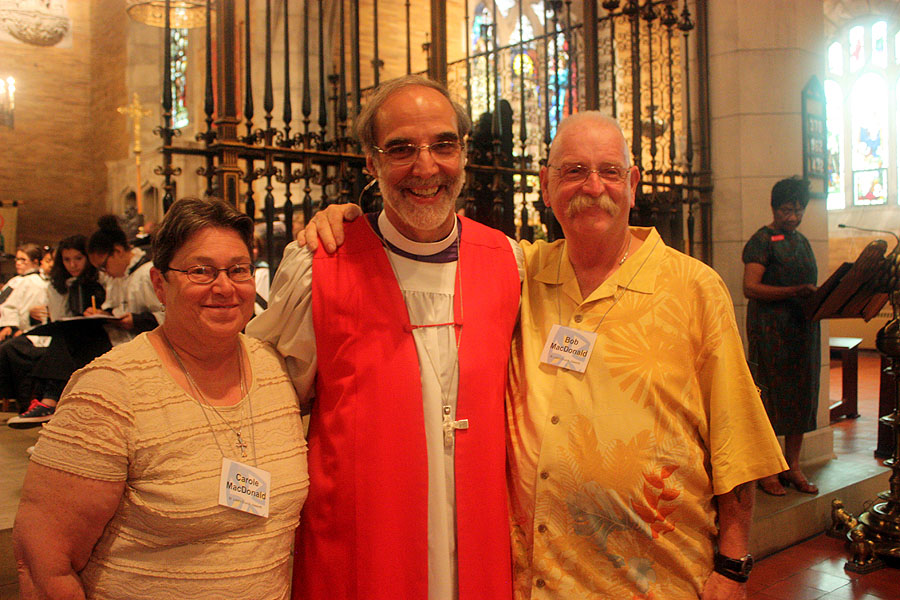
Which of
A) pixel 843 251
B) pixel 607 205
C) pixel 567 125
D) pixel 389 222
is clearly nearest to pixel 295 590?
pixel 389 222

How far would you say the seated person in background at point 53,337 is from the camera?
4.66 m

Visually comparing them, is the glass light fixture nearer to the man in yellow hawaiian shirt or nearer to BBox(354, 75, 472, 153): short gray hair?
BBox(354, 75, 472, 153): short gray hair

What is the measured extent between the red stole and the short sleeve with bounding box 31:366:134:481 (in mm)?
499

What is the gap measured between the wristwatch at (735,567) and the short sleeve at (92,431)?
136 cm

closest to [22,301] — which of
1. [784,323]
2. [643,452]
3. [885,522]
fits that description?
[784,323]

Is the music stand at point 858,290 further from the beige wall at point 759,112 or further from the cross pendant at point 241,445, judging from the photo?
the cross pendant at point 241,445

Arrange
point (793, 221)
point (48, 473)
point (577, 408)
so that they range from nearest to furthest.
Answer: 1. point (48, 473)
2. point (577, 408)
3. point (793, 221)

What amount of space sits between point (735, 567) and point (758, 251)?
3053mm

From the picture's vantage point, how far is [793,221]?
450cm

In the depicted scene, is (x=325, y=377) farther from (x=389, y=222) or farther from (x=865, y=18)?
(x=865, y=18)

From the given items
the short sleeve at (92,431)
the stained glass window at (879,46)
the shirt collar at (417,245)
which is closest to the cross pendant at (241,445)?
the short sleeve at (92,431)

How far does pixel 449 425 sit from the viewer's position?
185 cm

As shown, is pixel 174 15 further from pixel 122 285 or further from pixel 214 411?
pixel 214 411

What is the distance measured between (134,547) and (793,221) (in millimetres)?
4093
